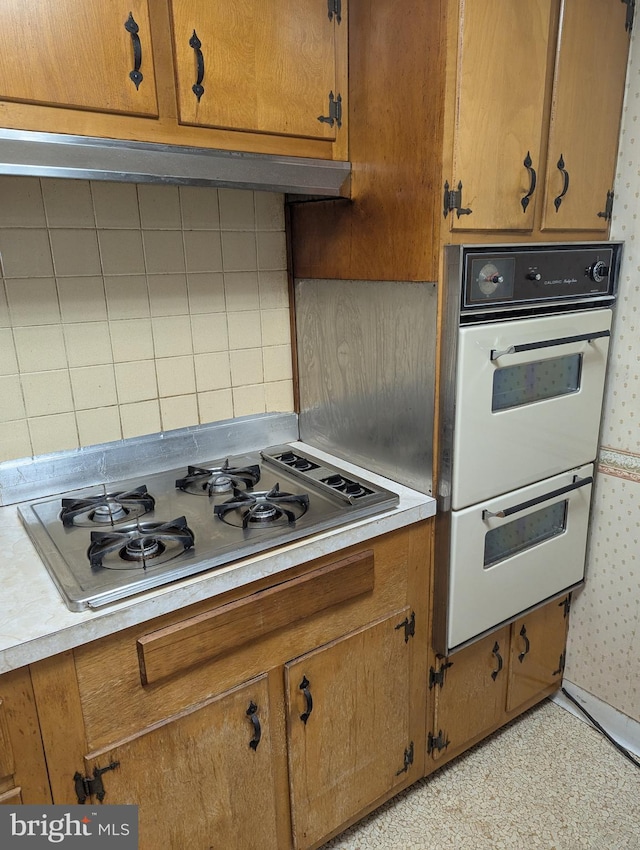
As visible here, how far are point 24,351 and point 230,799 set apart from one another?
1.12 meters

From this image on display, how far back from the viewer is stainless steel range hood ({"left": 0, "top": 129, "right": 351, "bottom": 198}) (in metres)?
1.06

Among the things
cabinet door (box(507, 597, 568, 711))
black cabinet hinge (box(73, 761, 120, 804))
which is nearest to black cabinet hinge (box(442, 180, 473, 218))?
cabinet door (box(507, 597, 568, 711))

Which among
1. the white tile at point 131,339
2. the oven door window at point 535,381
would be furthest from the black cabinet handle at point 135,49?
the oven door window at point 535,381

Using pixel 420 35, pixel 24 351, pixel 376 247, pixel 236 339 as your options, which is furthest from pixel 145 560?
pixel 420 35

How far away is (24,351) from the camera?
1402 millimetres

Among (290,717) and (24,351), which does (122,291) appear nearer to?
(24,351)

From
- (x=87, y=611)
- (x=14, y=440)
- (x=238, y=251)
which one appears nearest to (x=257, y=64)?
(x=238, y=251)

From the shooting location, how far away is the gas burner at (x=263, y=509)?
130 centimetres

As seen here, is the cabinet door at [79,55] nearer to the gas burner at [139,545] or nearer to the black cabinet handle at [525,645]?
the gas burner at [139,545]

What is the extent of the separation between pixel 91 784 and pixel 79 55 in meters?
1.33

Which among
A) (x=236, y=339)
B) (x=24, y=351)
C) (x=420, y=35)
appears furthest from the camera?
(x=236, y=339)

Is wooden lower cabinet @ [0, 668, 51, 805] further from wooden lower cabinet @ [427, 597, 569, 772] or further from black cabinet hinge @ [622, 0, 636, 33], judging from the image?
black cabinet hinge @ [622, 0, 636, 33]

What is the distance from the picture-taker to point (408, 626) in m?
1.50

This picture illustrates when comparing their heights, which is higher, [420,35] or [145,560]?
[420,35]
